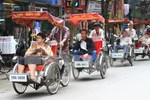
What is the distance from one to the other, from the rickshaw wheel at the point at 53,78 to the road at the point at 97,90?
0.16 meters

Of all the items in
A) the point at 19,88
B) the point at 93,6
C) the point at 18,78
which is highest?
the point at 93,6

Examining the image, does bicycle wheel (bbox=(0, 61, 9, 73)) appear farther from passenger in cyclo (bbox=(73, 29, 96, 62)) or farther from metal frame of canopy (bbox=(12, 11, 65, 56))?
metal frame of canopy (bbox=(12, 11, 65, 56))

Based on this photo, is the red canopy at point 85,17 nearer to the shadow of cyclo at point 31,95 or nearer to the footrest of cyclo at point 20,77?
the shadow of cyclo at point 31,95

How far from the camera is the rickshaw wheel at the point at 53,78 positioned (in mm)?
8348

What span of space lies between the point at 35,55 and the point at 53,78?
28.5 inches

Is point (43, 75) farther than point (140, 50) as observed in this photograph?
No

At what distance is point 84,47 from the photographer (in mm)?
11234

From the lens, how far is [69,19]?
41.1ft

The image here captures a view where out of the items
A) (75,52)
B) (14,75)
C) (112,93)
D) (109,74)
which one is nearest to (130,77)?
(109,74)

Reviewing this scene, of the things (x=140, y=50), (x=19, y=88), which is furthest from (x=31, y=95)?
(x=140, y=50)

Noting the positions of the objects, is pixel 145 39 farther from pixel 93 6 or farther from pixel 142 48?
pixel 93 6

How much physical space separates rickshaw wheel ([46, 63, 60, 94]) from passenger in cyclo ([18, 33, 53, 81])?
1.07 feet

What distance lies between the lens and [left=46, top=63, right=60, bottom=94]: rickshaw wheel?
835cm

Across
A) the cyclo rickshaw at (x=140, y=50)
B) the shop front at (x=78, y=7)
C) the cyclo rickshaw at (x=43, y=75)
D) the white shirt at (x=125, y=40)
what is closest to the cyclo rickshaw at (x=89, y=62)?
the cyclo rickshaw at (x=43, y=75)
